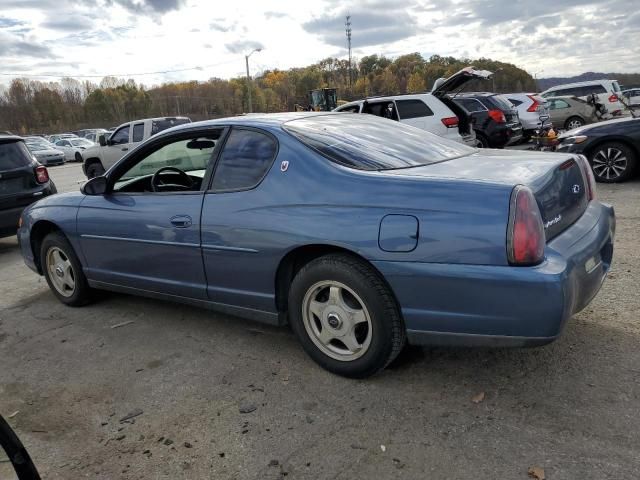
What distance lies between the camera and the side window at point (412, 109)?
447 inches

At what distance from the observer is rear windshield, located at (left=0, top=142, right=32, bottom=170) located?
7395mm

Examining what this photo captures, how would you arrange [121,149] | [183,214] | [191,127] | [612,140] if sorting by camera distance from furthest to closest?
[121,149]
[612,140]
[191,127]
[183,214]

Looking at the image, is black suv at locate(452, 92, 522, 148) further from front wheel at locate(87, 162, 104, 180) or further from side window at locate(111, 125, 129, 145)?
front wheel at locate(87, 162, 104, 180)

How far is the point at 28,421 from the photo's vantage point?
305 cm

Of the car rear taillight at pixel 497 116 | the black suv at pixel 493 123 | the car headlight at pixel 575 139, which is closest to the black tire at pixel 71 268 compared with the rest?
the car headlight at pixel 575 139

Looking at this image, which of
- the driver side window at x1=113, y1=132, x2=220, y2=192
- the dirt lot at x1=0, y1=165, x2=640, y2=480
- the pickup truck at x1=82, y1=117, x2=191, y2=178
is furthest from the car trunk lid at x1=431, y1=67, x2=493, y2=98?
the driver side window at x1=113, y1=132, x2=220, y2=192

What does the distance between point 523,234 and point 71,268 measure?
381cm

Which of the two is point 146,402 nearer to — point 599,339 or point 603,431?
point 603,431

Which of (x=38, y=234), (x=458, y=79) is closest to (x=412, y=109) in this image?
(x=458, y=79)

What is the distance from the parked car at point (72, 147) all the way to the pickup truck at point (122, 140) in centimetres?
1589

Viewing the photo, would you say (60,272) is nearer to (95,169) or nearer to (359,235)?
(359,235)

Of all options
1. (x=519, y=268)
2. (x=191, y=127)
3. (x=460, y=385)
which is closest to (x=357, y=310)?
(x=460, y=385)

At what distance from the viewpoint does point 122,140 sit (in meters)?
15.5

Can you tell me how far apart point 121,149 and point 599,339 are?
14.5 metres
